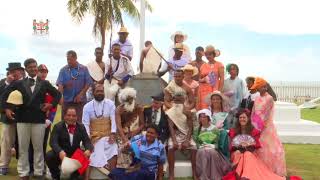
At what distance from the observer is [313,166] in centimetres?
966

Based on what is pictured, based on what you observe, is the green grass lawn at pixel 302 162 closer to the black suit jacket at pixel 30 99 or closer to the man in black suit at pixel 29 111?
the man in black suit at pixel 29 111

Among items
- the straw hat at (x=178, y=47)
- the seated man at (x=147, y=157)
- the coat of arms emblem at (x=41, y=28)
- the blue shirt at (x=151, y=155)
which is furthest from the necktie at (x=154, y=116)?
the coat of arms emblem at (x=41, y=28)

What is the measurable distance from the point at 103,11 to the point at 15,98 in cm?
1837

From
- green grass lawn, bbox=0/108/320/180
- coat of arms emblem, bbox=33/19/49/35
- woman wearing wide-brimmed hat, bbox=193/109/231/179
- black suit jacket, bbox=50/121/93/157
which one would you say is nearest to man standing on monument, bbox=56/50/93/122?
black suit jacket, bbox=50/121/93/157

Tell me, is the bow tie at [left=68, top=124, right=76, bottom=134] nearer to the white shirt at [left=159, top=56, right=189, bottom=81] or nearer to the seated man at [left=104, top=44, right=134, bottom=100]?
the seated man at [left=104, top=44, right=134, bottom=100]

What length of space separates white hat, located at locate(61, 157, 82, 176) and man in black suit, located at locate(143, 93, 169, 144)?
48.9 inches

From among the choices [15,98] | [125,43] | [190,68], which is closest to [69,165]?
[15,98]

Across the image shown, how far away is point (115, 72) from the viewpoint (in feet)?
30.2

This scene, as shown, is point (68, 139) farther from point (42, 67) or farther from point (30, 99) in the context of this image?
point (42, 67)

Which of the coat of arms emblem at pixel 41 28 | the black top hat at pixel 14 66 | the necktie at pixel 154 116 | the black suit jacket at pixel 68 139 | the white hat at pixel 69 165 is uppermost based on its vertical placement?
the coat of arms emblem at pixel 41 28

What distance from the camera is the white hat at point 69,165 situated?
7.08m

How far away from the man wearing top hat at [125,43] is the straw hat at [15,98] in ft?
8.50

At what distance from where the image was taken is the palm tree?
2531cm

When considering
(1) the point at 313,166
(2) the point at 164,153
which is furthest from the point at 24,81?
(1) the point at 313,166
